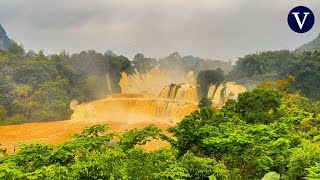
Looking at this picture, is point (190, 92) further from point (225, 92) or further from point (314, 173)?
point (314, 173)

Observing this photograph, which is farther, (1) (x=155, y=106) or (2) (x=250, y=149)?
(1) (x=155, y=106)

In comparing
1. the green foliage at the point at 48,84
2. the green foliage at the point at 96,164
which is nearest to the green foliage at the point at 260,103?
the green foliage at the point at 96,164

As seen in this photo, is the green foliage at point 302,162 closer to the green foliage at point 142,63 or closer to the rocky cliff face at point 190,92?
the rocky cliff face at point 190,92

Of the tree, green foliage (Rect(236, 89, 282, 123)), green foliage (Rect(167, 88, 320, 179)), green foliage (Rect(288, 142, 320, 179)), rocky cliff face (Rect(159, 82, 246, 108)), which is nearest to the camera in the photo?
green foliage (Rect(288, 142, 320, 179))

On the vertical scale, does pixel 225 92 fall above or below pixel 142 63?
below

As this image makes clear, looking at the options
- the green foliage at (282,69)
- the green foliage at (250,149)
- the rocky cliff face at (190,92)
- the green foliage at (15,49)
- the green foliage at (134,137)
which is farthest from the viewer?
the green foliage at (15,49)

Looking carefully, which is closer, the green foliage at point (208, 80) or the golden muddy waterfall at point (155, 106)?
the golden muddy waterfall at point (155, 106)

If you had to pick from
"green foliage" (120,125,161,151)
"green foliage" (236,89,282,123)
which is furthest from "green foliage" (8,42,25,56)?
"green foliage" (120,125,161,151)

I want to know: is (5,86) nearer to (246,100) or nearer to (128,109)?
(128,109)

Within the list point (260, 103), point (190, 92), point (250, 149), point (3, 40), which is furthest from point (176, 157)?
point (3, 40)

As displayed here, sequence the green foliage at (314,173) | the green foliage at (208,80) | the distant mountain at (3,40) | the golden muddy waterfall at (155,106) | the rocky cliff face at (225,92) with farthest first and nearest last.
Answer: the distant mountain at (3,40) < the green foliage at (208,80) < the golden muddy waterfall at (155,106) < the rocky cliff face at (225,92) < the green foliage at (314,173)

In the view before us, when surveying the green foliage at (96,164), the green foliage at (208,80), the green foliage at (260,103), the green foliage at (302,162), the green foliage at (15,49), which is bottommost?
the green foliage at (302,162)

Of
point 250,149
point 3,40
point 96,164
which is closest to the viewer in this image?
point 96,164

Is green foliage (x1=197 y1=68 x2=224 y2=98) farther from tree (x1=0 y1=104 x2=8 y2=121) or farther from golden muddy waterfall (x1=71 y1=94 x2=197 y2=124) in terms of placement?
tree (x1=0 y1=104 x2=8 y2=121)
